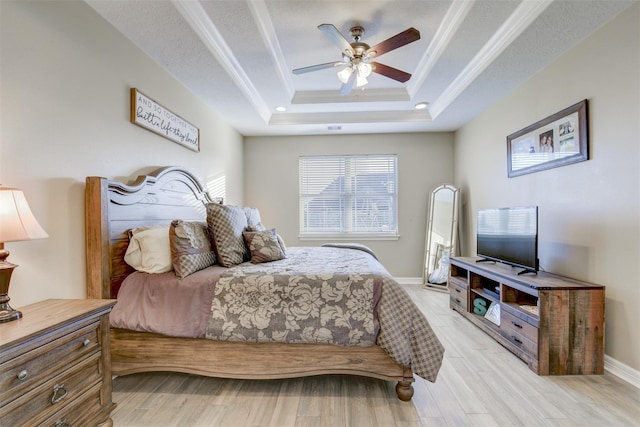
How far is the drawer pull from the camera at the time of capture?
1.25 metres

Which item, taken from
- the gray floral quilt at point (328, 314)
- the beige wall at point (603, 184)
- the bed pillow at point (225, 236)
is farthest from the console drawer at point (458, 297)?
the bed pillow at point (225, 236)

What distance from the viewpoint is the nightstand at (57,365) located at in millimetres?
1092

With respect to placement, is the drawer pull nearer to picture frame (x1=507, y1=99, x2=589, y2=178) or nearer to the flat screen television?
the flat screen television

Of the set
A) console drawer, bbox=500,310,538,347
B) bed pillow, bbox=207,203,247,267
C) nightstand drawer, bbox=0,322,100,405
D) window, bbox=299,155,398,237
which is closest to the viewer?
nightstand drawer, bbox=0,322,100,405

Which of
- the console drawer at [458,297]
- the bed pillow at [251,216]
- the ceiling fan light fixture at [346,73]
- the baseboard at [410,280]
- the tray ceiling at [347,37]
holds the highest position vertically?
the tray ceiling at [347,37]

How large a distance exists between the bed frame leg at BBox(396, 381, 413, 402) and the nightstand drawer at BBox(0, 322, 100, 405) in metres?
1.64

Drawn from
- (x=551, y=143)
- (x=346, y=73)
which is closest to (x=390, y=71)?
(x=346, y=73)

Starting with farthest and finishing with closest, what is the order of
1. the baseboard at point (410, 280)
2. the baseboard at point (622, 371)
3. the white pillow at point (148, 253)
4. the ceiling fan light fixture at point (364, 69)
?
the baseboard at point (410, 280), the ceiling fan light fixture at point (364, 69), the white pillow at point (148, 253), the baseboard at point (622, 371)

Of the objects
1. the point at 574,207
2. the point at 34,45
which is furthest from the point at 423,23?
the point at 34,45

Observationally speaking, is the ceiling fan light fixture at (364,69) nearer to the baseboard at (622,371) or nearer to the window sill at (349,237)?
the baseboard at (622,371)

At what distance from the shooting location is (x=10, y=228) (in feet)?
3.96

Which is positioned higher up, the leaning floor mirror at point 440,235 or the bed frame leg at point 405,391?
the leaning floor mirror at point 440,235

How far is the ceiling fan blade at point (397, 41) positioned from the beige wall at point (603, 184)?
1359mm

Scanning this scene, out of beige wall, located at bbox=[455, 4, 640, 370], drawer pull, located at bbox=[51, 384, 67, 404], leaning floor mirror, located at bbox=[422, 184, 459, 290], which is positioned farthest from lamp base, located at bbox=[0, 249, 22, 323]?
leaning floor mirror, located at bbox=[422, 184, 459, 290]
